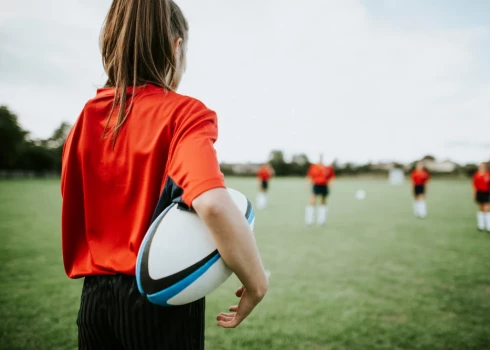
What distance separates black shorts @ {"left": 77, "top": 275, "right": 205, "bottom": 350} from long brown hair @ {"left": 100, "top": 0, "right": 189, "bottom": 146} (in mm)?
583

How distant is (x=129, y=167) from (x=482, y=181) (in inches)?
498

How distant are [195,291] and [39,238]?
29.4 feet

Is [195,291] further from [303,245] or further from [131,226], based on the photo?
[303,245]

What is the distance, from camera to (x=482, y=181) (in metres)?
10.4

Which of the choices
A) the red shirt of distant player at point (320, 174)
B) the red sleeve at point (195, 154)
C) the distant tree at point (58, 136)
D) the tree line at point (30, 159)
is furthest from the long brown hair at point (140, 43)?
the distant tree at point (58, 136)

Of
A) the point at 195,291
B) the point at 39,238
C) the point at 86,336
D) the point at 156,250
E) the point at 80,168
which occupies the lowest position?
the point at 39,238

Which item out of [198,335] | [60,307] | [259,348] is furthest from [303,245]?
[198,335]

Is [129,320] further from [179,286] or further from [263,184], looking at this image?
[263,184]

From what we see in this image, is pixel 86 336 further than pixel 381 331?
No

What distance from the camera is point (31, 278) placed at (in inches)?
204

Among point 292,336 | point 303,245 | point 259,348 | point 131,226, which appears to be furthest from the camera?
point 303,245

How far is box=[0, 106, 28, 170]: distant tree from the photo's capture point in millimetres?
54094

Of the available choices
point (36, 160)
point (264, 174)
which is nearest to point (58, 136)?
point (36, 160)

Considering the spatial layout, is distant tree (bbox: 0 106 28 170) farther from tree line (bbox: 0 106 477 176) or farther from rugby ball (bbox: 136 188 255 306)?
rugby ball (bbox: 136 188 255 306)
